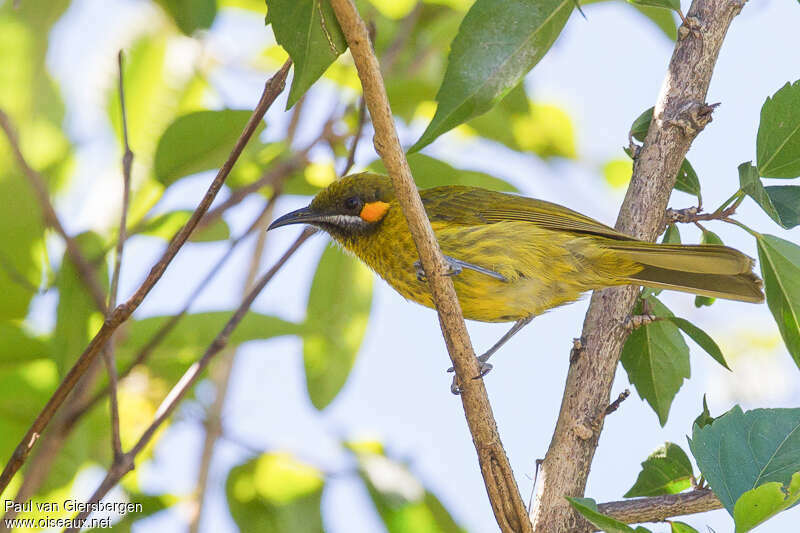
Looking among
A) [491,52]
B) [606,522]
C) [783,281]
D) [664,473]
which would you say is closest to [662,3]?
[491,52]

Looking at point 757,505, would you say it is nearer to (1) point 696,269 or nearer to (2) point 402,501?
(1) point 696,269

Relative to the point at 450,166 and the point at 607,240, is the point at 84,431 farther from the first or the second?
the point at 607,240

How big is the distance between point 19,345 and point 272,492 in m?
0.95

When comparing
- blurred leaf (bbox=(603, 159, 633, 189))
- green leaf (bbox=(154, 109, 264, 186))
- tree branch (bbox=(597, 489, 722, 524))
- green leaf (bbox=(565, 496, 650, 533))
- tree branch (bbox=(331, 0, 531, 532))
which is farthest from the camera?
blurred leaf (bbox=(603, 159, 633, 189))

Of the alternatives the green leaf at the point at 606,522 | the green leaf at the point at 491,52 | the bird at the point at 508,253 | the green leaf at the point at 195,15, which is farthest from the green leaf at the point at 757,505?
the green leaf at the point at 195,15

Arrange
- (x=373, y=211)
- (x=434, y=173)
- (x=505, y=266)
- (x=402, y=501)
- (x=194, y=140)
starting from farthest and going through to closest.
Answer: (x=373, y=211) → (x=505, y=266) → (x=434, y=173) → (x=402, y=501) → (x=194, y=140)

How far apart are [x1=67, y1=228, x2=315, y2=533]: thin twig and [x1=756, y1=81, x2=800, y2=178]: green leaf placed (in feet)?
4.56

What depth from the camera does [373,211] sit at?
383 centimetres

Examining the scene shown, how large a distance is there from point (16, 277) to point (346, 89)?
155 centimetres


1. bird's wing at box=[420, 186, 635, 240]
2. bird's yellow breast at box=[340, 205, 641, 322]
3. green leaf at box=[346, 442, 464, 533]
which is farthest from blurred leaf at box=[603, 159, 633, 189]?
green leaf at box=[346, 442, 464, 533]

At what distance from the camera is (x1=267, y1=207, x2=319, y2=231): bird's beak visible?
12.5 ft

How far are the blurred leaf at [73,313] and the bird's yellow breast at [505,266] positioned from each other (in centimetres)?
120

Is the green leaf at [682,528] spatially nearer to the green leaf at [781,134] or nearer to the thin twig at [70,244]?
the green leaf at [781,134]

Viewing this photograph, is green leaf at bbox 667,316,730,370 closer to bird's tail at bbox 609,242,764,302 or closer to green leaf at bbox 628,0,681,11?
bird's tail at bbox 609,242,764,302
